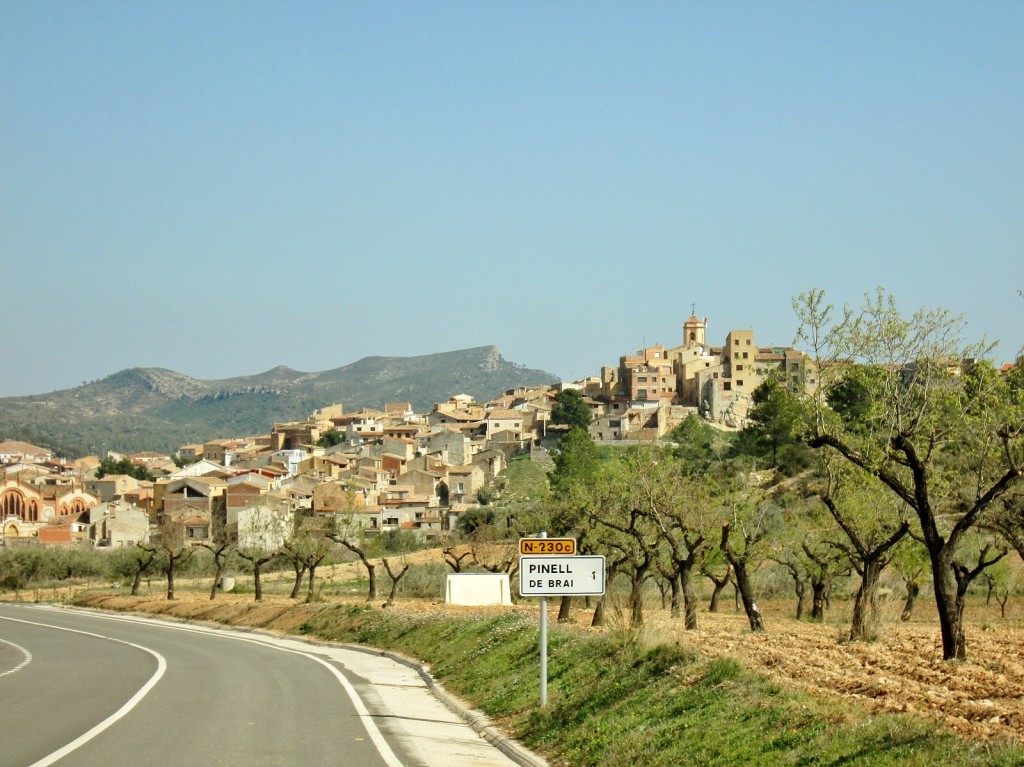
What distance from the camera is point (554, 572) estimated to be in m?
15.9

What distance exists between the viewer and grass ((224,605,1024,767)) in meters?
10.0

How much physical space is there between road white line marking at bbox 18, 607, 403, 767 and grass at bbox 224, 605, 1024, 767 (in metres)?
1.81

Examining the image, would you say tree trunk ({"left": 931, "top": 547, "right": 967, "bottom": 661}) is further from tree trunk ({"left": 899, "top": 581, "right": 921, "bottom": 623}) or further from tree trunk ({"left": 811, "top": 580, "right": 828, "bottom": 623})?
tree trunk ({"left": 899, "top": 581, "right": 921, "bottom": 623})

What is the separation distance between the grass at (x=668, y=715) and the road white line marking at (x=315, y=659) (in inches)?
71.4

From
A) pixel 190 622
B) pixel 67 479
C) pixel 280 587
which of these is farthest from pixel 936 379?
pixel 67 479

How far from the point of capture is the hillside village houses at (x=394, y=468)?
112 meters

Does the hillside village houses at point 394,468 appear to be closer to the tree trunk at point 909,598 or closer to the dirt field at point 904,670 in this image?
the tree trunk at point 909,598

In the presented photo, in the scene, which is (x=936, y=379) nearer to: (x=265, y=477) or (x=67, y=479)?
(x=265, y=477)

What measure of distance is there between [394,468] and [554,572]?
12788cm

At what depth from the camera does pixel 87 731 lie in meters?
15.7

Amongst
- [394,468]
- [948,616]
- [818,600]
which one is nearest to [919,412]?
[948,616]

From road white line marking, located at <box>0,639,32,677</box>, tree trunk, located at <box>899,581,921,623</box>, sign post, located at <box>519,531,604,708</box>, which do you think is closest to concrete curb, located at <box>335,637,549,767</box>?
sign post, located at <box>519,531,604,708</box>

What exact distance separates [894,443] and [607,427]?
122160 mm

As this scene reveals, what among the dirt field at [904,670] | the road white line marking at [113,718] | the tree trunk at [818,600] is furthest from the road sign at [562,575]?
the tree trunk at [818,600]
